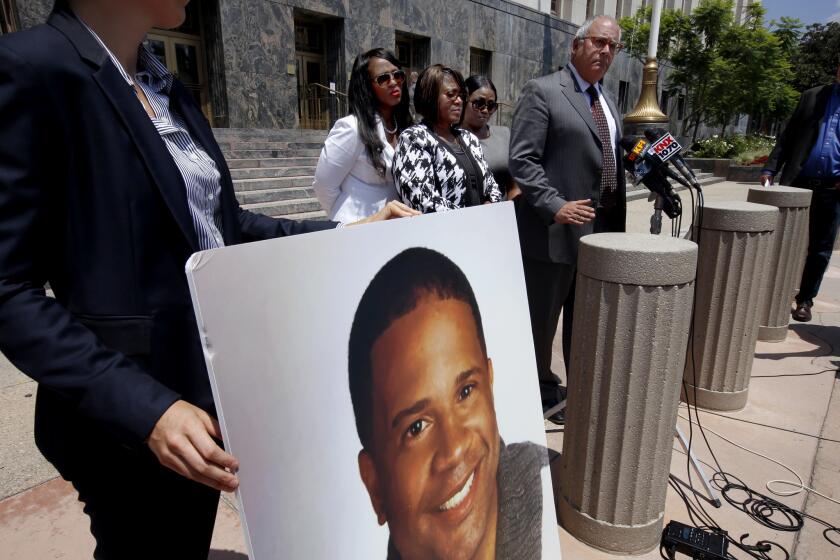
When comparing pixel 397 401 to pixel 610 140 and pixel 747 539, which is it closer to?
pixel 747 539

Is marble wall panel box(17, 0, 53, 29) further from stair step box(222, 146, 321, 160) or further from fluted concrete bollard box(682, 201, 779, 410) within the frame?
fluted concrete bollard box(682, 201, 779, 410)

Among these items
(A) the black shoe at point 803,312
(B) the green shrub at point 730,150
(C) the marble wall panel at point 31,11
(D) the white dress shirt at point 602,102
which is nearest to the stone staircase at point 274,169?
(A) the black shoe at point 803,312

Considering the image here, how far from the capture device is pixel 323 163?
2.81 meters

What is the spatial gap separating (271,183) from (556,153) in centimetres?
714

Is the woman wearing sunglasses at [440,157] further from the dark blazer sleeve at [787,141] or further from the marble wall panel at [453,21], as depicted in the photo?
the marble wall panel at [453,21]

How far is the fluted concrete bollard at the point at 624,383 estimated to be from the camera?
1.91m

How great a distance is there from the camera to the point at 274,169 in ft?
32.2

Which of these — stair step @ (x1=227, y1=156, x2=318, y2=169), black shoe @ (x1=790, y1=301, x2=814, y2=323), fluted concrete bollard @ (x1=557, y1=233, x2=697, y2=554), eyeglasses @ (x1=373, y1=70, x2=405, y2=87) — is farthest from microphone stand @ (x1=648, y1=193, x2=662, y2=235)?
stair step @ (x1=227, y1=156, x2=318, y2=169)

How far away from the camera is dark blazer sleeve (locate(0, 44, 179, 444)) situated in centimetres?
88

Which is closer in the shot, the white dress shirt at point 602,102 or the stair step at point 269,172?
the white dress shirt at point 602,102

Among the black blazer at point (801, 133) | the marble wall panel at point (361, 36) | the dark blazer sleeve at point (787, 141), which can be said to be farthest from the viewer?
the marble wall panel at point (361, 36)

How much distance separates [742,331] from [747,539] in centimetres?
131

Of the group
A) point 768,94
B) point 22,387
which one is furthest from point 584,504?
point 768,94

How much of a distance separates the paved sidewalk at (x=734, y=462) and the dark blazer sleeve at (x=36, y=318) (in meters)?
1.54
